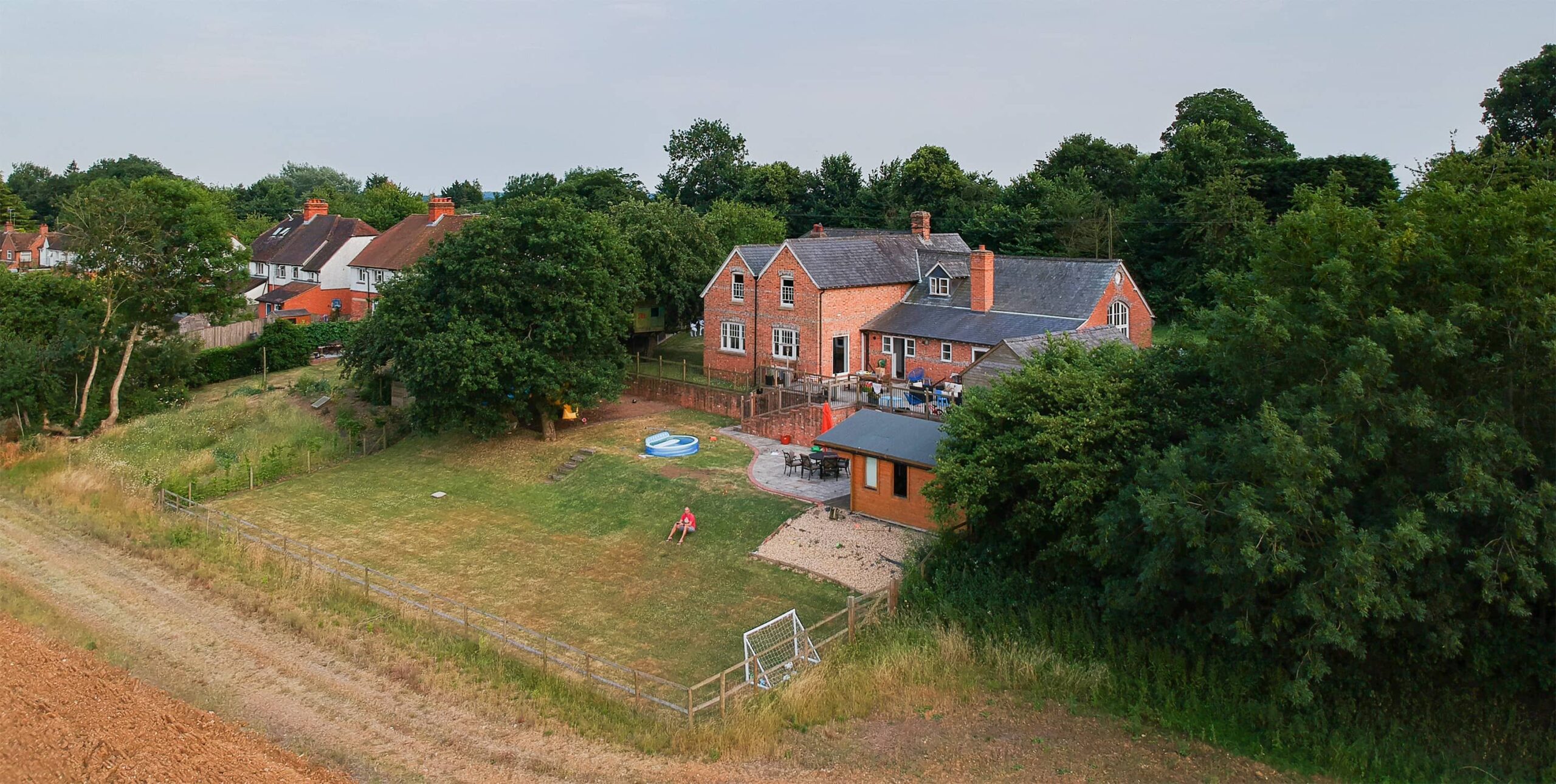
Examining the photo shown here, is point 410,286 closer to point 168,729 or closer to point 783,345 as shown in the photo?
point 783,345

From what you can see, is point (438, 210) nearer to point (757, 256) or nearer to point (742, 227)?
point (742, 227)

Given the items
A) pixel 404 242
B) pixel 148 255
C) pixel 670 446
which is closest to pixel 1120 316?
pixel 670 446

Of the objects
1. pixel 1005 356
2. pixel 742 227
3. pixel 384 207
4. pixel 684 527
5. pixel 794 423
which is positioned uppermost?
pixel 384 207

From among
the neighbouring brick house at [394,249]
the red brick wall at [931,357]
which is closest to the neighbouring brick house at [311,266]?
the neighbouring brick house at [394,249]

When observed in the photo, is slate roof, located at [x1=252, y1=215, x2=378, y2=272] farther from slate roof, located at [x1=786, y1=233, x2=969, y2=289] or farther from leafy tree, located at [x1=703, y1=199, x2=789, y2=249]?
slate roof, located at [x1=786, y1=233, x2=969, y2=289]

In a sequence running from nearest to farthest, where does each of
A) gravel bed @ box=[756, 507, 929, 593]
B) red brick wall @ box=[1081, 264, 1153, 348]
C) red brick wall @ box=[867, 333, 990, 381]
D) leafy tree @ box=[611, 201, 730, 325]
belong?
gravel bed @ box=[756, 507, 929, 593] → red brick wall @ box=[867, 333, 990, 381] → red brick wall @ box=[1081, 264, 1153, 348] → leafy tree @ box=[611, 201, 730, 325]

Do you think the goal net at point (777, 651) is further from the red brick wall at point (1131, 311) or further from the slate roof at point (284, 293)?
the slate roof at point (284, 293)

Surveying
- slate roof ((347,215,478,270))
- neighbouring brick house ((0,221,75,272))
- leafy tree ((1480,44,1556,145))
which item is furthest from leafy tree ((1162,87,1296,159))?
neighbouring brick house ((0,221,75,272))
